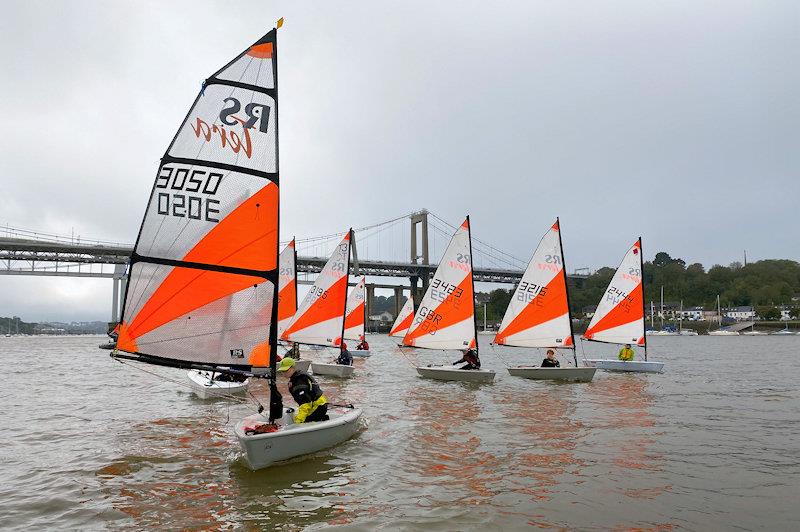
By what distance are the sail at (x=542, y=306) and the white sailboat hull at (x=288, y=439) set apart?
40.3ft

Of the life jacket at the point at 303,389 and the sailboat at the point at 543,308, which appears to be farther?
the sailboat at the point at 543,308

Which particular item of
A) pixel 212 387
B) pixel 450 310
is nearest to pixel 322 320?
pixel 450 310

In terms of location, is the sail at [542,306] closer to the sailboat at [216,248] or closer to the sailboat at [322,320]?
the sailboat at [322,320]

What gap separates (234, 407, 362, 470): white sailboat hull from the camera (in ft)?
23.3

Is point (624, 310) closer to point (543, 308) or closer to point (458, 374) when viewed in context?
point (543, 308)

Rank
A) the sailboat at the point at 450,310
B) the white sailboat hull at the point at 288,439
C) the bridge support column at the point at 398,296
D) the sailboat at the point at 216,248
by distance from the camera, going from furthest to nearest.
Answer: the bridge support column at the point at 398,296
the sailboat at the point at 450,310
the sailboat at the point at 216,248
the white sailboat hull at the point at 288,439

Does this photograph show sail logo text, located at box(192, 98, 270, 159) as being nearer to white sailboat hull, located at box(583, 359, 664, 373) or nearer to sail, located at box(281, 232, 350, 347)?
sail, located at box(281, 232, 350, 347)

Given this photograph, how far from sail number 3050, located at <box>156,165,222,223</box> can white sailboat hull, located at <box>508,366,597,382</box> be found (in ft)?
43.2

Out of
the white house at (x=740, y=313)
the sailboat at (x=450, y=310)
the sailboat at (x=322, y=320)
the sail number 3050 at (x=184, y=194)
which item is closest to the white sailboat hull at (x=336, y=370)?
the sailboat at (x=322, y=320)

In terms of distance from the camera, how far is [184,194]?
25.9 ft

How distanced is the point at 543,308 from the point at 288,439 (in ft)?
46.4

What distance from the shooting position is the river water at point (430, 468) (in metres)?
5.83

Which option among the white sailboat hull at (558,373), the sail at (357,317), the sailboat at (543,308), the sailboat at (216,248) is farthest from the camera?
the sail at (357,317)

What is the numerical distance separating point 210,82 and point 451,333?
1273 cm
